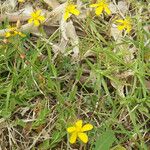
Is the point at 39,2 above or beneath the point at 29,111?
above

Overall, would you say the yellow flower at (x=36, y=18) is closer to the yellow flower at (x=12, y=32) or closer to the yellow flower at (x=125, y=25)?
the yellow flower at (x=12, y=32)

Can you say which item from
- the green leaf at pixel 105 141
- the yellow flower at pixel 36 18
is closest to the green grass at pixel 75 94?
the green leaf at pixel 105 141

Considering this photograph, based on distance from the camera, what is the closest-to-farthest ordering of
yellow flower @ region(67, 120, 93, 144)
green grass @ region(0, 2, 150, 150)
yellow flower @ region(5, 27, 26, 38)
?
yellow flower @ region(67, 120, 93, 144), green grass @ region(0, 2, 150, 150), yellow flower @ region(5, 27, 26, 38)

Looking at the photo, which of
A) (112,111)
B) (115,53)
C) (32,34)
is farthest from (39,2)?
(112,111)

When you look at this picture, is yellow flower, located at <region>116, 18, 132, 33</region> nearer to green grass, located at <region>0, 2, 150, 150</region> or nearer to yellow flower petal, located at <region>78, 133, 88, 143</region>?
green grass, located at <region>0, 2, 150, 150</region>

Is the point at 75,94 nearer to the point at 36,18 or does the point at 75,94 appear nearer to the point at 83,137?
the point at 83,137

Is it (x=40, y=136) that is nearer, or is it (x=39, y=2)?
(x=40, y=136)

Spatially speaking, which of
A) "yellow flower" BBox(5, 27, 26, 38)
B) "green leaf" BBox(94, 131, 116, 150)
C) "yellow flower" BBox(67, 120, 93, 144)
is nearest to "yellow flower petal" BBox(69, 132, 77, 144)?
"yellow flower" BBox(67, 120, 93, 144)

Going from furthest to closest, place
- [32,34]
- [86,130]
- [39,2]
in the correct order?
[39,2] < [32,34] < [86,130]

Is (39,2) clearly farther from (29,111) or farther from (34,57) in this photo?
(29,111)
